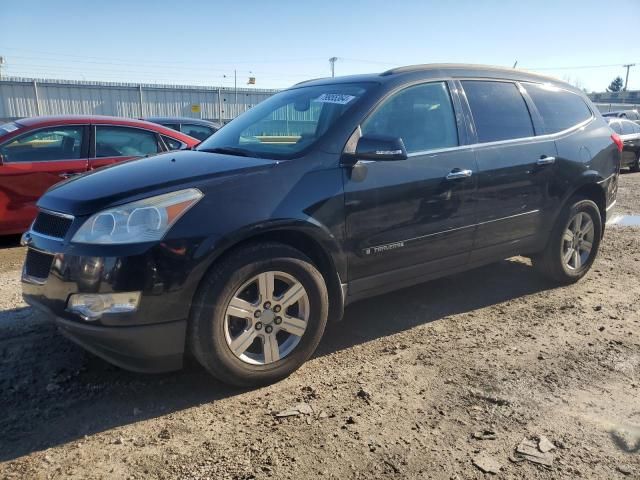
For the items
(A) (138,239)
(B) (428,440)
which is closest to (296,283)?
(A) (138,239)

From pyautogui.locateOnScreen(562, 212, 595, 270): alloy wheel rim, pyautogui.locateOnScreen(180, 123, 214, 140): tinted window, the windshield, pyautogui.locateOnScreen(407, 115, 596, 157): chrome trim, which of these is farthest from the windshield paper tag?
pyautogui.locateOnScreen(180, 123, 214, 140): tinted window

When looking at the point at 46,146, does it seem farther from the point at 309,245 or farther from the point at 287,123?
the point at 309,245

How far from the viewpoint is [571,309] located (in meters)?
4.48

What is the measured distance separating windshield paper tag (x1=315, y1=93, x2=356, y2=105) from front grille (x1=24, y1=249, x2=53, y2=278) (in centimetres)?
210

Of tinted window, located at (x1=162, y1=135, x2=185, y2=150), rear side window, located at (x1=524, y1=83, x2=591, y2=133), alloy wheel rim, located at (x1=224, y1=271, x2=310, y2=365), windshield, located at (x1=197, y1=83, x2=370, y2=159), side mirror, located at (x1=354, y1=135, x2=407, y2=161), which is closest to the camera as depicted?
alloy wheel rim, located at (x1=224, y1=271, x2=310, y2=365)

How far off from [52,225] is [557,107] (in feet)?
14.1

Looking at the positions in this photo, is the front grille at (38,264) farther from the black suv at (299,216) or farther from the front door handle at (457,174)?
the front door handle at (457,174)

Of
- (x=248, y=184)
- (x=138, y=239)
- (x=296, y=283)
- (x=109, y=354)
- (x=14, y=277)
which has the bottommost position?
(x=14, y=277)

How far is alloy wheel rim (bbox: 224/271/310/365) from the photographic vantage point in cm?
303

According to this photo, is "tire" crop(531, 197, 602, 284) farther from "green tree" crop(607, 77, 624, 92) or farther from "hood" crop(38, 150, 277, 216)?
"green tree" crop(607, 77, 624, 92)

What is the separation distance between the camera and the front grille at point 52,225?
2932 mm

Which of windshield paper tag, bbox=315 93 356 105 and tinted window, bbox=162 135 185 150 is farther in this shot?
tinted window, bbox=162 135 185 150

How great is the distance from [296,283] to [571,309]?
263 centimetres

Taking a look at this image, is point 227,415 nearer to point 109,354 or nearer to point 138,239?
point 109,354
